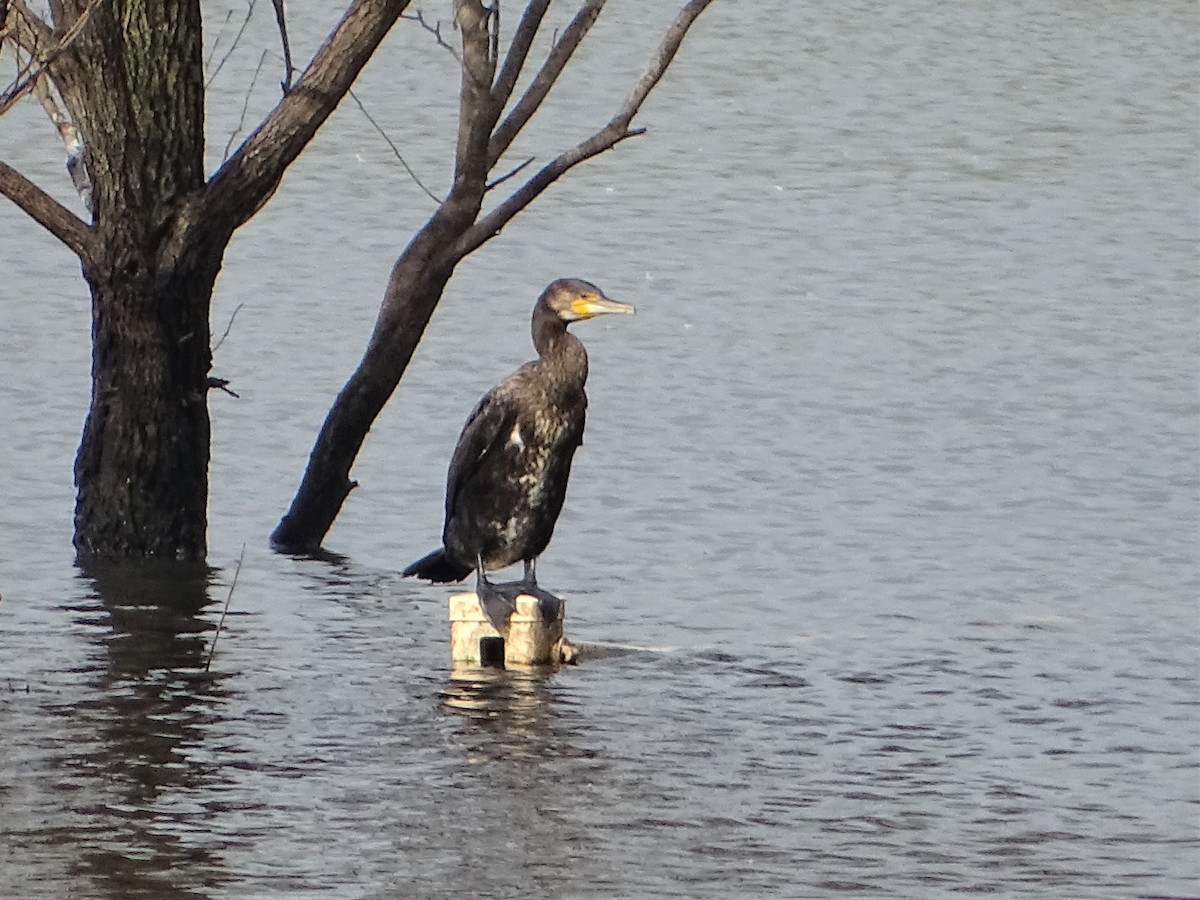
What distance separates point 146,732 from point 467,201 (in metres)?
2.83

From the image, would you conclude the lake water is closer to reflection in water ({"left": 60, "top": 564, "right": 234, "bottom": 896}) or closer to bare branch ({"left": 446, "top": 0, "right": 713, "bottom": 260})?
reflection in water ({"left": 60, "top": 564, "right": 234, "bottom": 896})

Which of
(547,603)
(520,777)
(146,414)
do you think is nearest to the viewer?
(520,777)

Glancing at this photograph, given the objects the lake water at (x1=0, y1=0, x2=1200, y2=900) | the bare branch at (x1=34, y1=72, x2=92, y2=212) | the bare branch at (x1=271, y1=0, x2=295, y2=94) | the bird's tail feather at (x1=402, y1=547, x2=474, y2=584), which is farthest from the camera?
the bare branch at (x1=34, y1=72, x2=92, y2=212)

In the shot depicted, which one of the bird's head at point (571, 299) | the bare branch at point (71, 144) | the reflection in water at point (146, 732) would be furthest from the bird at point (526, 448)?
the bare branch at point (71, 144)

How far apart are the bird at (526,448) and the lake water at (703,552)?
16.5 inches

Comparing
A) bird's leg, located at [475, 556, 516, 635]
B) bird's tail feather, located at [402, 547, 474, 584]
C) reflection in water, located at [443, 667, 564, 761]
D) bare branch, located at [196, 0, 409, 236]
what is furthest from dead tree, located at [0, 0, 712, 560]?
reflection in water, located at [443, 667, 564, 761]

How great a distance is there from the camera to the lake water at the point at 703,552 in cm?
594

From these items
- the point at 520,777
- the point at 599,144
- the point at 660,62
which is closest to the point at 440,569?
the point at 599,144

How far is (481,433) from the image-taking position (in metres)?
7.77

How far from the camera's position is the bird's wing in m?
7.74

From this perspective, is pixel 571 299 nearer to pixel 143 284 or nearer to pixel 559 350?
pixel 559 350

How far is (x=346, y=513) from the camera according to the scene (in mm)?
10422

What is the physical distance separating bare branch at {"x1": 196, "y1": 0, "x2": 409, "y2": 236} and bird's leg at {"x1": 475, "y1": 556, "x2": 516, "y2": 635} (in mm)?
1569

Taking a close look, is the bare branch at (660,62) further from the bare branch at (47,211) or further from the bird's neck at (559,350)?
the bare branch at (47,211)
